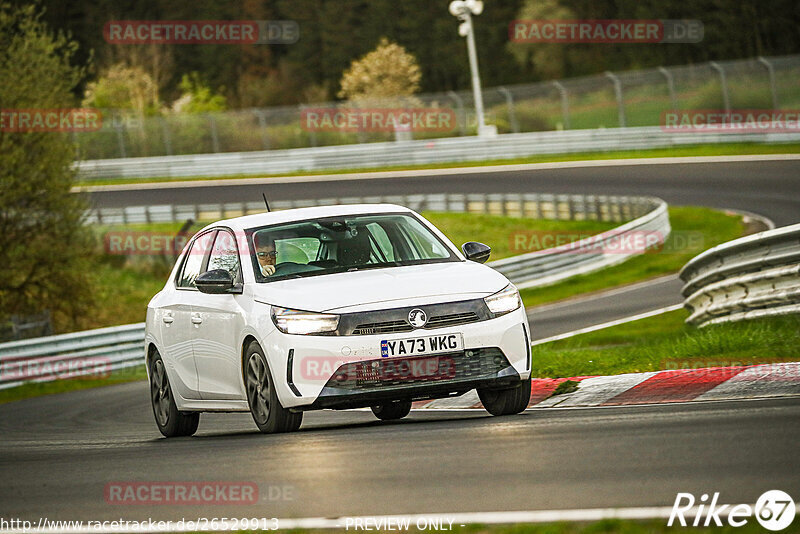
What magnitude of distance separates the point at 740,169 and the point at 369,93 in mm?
38501

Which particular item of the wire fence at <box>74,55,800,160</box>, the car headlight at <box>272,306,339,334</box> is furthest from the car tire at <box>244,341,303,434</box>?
the wire fence at <box>74,55,800,160</box>

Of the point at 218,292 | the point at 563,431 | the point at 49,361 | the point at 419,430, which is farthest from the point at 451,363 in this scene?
the point at 49,361

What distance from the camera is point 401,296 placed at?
8633mm

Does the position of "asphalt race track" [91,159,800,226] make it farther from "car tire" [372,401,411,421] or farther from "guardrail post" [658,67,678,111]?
"car tire" [372,401,411,421]

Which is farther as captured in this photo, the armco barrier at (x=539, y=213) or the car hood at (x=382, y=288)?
the armco barrier at (x=539, y=213)

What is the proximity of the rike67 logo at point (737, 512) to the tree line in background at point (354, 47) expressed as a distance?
3139 inches

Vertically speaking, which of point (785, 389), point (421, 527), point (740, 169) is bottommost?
point (740, 169)

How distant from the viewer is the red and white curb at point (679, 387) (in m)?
8.67

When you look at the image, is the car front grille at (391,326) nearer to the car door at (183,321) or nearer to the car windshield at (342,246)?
the car windshield at (342,246)

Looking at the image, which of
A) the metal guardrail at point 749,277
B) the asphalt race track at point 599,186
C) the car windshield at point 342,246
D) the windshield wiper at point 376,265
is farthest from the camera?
the asphalt race track at point 599,186

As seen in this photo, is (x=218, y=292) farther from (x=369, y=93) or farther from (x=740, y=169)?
(x=369, y=93)

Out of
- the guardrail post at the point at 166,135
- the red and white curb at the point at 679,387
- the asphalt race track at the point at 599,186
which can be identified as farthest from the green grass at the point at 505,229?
the red and white curb at the point at 679,387

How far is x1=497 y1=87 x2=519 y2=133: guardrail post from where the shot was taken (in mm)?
47641

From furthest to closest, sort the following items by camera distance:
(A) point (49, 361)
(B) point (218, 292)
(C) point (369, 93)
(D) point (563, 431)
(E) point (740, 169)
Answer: (C) point (369, 93) → (E) point (740, 169) → (A) point (49, 361) → (B) point (218, 292) → (D) point (563, 431)
